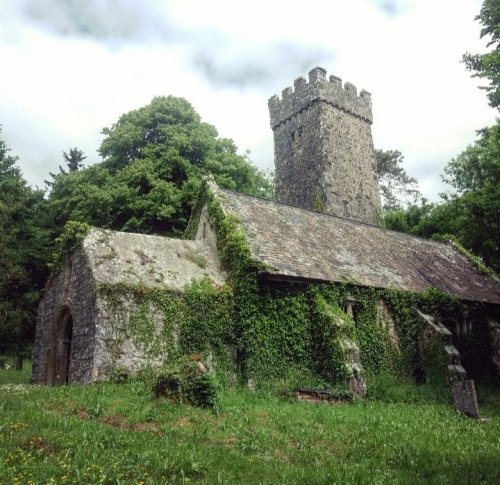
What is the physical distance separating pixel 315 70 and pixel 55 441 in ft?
104

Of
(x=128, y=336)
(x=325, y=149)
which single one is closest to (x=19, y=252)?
(x=128, y=336)

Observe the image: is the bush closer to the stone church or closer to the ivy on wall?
the stone church

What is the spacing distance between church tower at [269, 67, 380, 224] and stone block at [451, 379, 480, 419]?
20006 millimetres

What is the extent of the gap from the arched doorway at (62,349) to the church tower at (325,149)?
19096 millimetres

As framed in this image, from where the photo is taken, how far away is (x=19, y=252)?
29250 mm

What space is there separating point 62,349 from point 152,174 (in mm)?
14576

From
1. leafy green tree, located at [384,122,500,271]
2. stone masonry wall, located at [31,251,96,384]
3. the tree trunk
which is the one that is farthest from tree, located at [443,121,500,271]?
the tree trunk

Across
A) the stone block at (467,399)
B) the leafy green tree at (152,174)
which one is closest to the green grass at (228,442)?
the stone block at (467,399)

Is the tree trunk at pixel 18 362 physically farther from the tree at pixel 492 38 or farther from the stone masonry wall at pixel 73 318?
the tree at pixel 492 38

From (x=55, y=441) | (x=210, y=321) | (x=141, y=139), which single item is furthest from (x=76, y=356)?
(x=141, y=139)

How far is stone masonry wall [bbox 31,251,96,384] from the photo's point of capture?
15719mm

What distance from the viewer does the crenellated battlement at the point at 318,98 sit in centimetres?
3488

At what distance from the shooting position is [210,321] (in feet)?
56.5

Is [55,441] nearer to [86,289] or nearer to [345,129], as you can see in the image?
[86,289]
